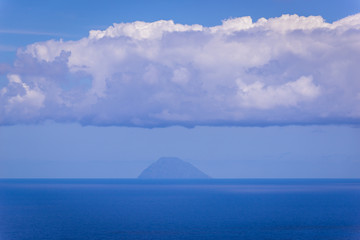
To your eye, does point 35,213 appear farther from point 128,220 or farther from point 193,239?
point 193,239

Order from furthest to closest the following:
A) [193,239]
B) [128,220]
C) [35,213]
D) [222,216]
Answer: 1. [35,213]
2. [222,216]
3. [128,220]
4. [193,239]

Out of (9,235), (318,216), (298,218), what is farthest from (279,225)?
(9,235)

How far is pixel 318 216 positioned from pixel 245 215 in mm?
16273

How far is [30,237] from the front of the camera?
82.4 meters

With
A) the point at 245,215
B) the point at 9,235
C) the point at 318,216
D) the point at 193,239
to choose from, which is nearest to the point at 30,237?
the point at 9,235

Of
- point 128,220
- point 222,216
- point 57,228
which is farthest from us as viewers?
point 222,216

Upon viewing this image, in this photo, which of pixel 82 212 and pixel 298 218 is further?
pixel 82 212

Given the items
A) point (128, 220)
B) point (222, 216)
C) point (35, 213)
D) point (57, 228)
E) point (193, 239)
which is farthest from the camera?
point (35, 213)

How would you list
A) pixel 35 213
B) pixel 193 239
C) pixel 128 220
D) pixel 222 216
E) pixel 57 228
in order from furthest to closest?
pixel 35 213 < pixel 222 216 < pixel 128 220 < pixel 57 228 < pixel 193 239

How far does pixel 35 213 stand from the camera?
123562mm

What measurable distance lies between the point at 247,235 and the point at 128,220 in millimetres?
30192

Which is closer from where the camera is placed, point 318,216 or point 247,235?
point 247,235

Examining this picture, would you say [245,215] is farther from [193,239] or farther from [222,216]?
[193,239]

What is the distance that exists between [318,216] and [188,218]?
98.2 feet
